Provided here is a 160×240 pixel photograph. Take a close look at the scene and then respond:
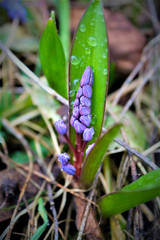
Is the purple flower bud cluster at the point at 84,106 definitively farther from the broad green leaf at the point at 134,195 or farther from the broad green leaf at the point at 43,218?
the broad green leaf at the point at 43,218

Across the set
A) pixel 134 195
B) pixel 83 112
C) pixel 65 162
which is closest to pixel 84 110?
pixel 83 112

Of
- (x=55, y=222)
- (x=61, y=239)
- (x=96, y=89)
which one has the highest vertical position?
(x=96, y=89)

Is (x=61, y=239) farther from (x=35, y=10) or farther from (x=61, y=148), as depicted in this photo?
(x=35, y=10)

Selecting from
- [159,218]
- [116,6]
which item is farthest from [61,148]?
[116,6]

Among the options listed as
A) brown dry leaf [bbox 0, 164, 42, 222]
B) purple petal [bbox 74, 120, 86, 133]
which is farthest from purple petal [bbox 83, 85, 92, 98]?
brown dry leaf [bbox 0, 164, 42, 222]

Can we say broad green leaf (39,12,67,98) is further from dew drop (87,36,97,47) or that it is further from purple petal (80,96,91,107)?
purple petal (80,96,91,107)

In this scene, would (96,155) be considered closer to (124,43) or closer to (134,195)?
(134,195)
